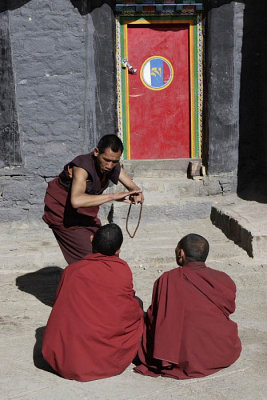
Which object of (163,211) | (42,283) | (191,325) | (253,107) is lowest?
(42,283)

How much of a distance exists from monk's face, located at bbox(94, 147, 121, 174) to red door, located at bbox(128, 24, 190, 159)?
382cm

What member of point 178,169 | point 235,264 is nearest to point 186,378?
point 235,264

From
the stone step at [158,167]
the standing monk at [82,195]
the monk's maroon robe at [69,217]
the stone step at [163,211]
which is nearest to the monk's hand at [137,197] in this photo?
the standing monk at [82,195]

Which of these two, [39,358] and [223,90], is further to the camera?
[223,90]

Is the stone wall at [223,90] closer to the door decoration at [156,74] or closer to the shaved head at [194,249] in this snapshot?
the door decoration at [156,74]

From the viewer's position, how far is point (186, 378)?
3.54 m

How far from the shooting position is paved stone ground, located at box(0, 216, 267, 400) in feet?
11.2

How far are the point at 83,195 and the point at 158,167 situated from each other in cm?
388

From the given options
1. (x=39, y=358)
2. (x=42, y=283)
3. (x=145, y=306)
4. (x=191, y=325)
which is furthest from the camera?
(x=42, y=283)

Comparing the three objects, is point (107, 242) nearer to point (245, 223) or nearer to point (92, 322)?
point (92, 322)

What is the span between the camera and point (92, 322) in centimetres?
353

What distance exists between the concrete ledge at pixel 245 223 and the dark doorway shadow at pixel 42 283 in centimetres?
186

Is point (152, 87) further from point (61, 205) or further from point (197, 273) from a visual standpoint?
point (197, 273)

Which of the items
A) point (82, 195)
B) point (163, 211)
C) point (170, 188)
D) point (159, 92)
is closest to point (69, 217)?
point (82, 195)
